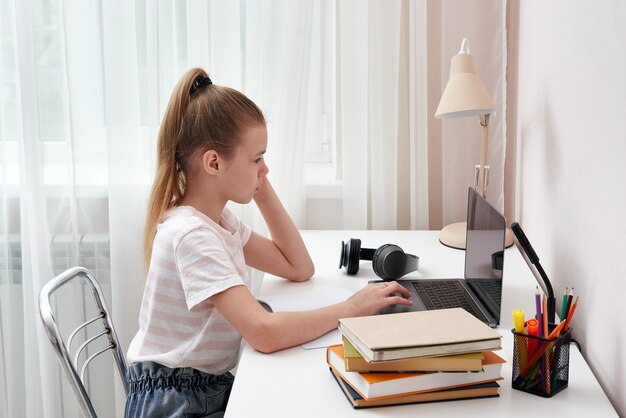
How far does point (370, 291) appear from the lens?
1.24 m

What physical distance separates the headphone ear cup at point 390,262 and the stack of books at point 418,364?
1.64ft

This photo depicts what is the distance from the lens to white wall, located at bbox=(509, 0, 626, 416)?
95 centimetres

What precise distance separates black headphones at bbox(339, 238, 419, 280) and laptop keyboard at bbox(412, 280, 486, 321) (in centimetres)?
5

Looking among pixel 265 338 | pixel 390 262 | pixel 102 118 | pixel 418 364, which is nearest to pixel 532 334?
pixel 418 364

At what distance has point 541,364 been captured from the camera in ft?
3.09

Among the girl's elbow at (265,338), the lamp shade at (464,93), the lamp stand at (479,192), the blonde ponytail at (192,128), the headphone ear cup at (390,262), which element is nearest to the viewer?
the girl's elbow at (265,338)

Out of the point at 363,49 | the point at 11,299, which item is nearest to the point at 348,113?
the point at 363,49

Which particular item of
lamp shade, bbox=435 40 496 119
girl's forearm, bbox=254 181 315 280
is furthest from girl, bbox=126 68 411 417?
lamp shade, bbox=435 40 496 119

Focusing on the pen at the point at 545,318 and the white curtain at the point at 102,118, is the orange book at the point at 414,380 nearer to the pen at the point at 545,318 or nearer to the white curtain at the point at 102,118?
the pen at the point at 545,318

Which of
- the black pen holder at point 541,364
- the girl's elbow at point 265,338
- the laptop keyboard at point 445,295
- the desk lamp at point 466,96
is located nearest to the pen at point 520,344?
the black pen holder at point 541,364

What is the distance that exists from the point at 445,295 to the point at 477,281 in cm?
7

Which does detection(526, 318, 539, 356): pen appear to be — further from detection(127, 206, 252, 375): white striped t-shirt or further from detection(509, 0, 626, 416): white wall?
detection(127, 206, 252, 375): white striped t-shirt

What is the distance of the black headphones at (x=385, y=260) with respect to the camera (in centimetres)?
146

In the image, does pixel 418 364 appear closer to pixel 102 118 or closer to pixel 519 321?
pixel 519 321
